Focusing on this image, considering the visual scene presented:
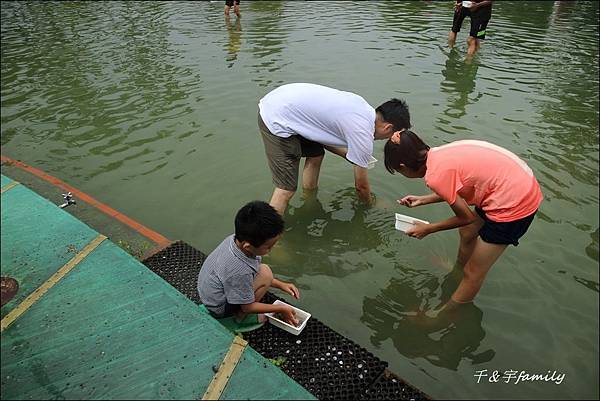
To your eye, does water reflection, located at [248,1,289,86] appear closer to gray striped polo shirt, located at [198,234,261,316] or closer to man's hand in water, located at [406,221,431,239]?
man's hand in water, located at [406,221,431,239]

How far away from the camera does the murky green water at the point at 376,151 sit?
3.05 meters

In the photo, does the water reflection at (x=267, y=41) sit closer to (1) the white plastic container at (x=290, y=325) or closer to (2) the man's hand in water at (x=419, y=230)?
(2) the man's hand in water at (x=419, y=230)

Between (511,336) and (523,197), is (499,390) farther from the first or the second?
(523,197)

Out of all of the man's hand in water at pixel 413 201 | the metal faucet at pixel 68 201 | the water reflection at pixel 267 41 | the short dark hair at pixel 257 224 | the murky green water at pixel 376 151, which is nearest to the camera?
the short dark hair at pixel 257 224

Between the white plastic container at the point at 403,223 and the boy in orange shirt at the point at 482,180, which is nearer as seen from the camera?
the boy in orange shirt at the point at 482,180

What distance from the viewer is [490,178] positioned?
2.52 m

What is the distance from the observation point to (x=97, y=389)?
2.06 meters

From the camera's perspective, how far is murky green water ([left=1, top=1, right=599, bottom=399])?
10.0 feet

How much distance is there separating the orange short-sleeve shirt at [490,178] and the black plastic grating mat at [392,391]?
3.87 ft

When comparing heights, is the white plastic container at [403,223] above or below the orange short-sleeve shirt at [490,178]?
below

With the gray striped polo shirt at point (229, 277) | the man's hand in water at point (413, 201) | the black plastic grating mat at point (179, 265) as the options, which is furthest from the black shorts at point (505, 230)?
Answer: the black plastic grating mat at point (179, 265)

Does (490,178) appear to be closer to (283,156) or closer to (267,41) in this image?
(283,156)

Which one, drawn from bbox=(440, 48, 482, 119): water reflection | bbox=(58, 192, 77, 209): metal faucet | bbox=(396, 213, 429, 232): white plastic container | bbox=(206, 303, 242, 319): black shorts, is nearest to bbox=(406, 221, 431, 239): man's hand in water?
bbox=(396, 213, 429, 232): white plastic container

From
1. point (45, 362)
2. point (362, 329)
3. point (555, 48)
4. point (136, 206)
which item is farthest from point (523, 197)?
point (555, 48)
